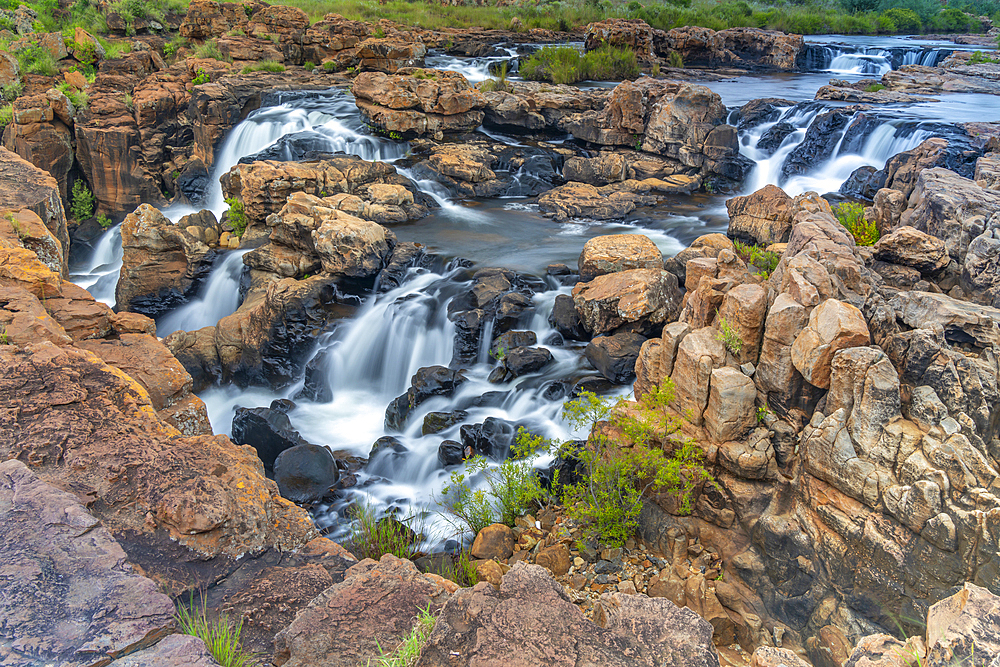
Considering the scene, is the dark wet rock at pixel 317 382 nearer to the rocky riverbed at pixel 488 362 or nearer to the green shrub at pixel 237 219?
the rocky riverbed at pixel 488 362

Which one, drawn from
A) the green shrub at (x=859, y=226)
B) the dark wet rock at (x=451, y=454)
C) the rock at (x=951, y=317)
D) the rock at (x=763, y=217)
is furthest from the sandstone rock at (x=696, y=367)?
the rock at (x=763, y=217)

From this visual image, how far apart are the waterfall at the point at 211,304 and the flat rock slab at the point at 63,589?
9827 millimetres

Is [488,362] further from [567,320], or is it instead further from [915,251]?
[915,251]

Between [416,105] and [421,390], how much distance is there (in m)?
11.3

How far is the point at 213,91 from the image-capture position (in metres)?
18.9

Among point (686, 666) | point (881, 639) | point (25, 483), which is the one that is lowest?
point (881, 639)

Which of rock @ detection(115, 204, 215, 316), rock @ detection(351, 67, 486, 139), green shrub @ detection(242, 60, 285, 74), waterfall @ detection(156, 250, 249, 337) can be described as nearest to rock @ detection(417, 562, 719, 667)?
waterfall @ detection(156, 250, 249, 337)

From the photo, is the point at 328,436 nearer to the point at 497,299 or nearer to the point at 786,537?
the point at 497,299

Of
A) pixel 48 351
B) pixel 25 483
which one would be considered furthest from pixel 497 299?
pixel 25 483

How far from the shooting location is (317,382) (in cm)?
1049

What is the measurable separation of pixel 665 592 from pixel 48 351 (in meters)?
5.45

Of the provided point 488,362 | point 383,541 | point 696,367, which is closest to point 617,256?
point 488,362

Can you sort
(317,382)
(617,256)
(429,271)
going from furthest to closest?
1. (429,271)
2. (617,256)
3. (317,382)

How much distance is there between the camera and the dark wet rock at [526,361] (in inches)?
378
